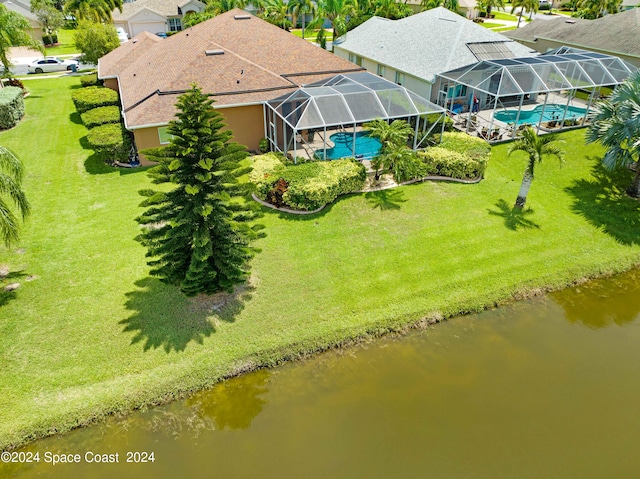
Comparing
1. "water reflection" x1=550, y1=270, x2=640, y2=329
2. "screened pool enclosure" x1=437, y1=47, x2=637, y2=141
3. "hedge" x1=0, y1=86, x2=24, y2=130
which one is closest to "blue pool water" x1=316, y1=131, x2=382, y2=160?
"screened pool enclosure" x1=437, y1=47, x2=637, y2=141

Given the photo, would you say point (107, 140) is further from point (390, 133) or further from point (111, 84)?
point (390, 133)

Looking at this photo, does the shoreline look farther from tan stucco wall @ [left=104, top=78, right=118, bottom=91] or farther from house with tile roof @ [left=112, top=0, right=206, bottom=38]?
house with tile roof @ [left=112, top=0, right=206, bottom=38]

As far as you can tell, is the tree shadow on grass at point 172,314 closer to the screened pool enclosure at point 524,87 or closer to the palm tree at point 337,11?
the screened pool enclosure at point 524,87

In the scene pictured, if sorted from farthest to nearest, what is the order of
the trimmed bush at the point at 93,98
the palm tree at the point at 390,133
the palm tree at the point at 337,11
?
the palm tree at the point at 337,11, the trimmed bush at the point at 93,98, the palm tree at the point at 390,133

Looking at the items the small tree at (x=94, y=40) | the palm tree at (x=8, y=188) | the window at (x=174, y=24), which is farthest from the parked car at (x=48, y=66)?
the palm tree at (x=8, y=188)

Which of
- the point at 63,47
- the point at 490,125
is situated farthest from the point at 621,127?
the point at 63,47

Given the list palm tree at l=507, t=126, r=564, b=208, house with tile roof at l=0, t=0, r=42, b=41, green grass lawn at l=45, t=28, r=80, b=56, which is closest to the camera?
palm tree at l=507, t=126, r=564, b=208

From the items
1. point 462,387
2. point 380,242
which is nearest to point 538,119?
point 380,242
